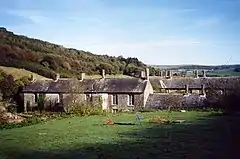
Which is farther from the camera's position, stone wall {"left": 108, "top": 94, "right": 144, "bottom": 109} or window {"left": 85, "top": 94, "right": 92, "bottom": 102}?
window {"left": 85, "top": 94, "right": 92, "bottom": 102}

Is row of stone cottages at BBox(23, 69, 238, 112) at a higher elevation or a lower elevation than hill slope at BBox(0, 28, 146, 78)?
lower

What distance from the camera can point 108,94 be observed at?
46.9 m

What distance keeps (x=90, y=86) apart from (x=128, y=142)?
2727 cm

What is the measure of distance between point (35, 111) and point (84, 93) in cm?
597

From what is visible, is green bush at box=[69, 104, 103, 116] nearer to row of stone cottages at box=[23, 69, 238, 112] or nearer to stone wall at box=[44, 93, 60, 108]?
row of stone cottages at box=[23, 69, 238, 112]

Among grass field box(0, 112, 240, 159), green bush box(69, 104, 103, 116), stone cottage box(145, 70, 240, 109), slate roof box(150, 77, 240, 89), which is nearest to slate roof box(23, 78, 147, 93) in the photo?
stone cottage box(145, 70, 240, 109)

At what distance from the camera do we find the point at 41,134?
83.7ft

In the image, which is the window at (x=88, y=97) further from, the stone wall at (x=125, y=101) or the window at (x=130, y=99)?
the window at (x=130, y=99)

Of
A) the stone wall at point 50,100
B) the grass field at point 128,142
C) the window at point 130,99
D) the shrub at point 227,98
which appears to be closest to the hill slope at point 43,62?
the stone wall at point 50,100

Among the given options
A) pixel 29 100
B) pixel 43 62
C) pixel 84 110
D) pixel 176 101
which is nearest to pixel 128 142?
pixel 84 110

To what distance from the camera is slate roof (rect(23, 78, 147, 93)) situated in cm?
4650

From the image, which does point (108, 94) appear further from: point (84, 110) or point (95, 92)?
point (84, 110)

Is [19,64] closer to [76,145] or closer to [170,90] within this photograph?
[170,90]

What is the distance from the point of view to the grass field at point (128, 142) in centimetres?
1728
